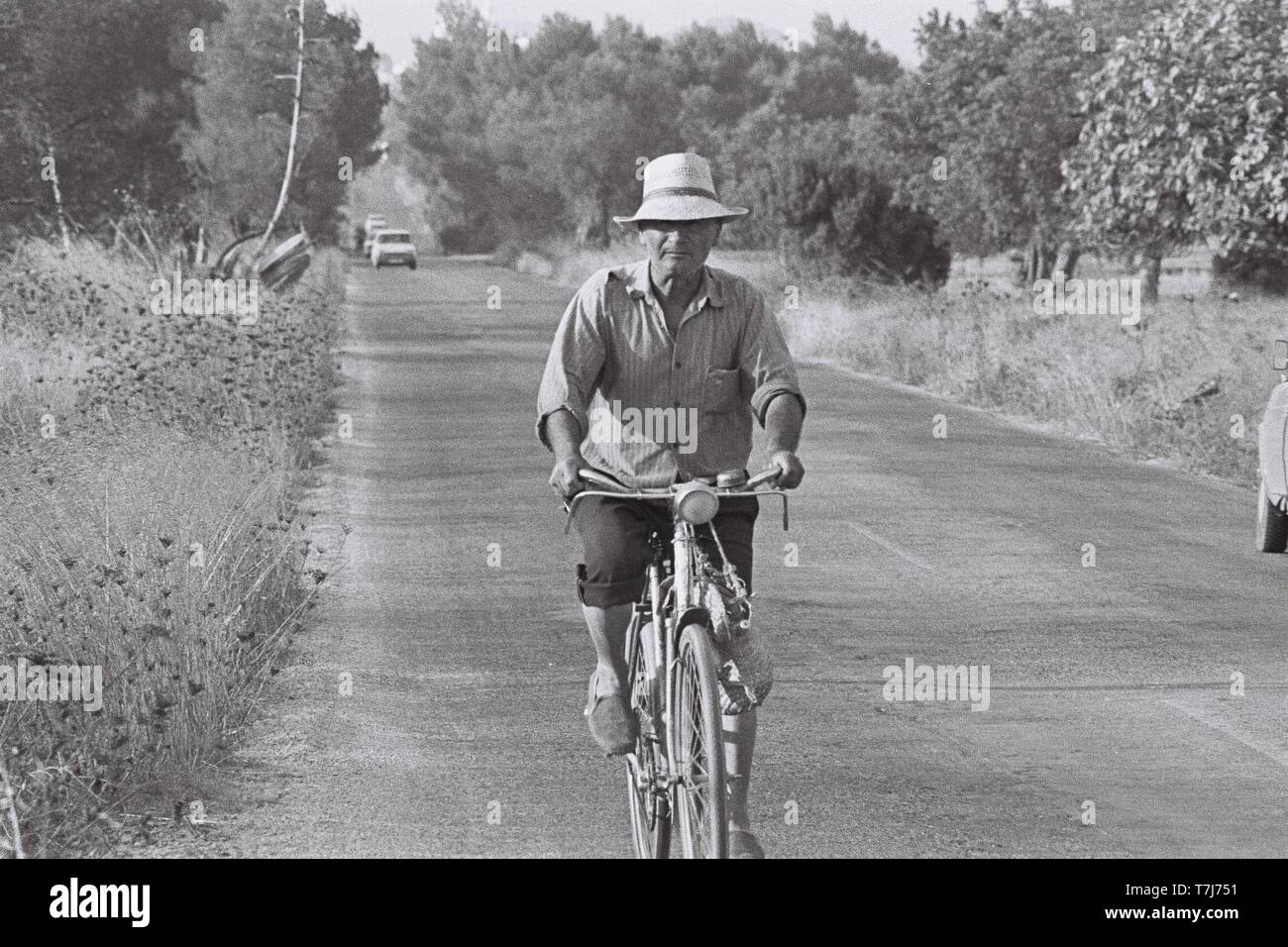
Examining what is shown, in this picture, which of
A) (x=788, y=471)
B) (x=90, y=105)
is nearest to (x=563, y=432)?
(x=788, y=471)

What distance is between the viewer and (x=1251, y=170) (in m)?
20.8

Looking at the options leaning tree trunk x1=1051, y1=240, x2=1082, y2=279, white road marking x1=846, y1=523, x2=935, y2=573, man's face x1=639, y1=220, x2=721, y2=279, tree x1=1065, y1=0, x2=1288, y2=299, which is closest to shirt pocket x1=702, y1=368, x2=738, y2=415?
man's face x1=639, y1=220, x2=721, y2=279

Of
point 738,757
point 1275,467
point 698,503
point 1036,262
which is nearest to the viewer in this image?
point 698,503

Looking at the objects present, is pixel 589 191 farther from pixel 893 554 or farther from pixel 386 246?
pixel 893 554

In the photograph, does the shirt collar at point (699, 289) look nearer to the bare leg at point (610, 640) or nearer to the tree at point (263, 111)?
the bare leg at point (610, 640)

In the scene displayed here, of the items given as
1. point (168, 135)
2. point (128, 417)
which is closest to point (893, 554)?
point (128, 417)

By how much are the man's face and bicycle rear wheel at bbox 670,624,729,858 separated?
1100mm

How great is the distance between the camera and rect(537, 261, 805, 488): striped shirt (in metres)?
5.82

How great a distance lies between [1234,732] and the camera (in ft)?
26.1

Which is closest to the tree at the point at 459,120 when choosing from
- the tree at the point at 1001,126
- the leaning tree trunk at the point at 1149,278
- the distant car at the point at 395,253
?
the distant car at the point at 395,253

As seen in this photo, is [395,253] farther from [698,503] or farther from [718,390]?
[698,503]

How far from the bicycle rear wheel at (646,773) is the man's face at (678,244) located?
1055 mm

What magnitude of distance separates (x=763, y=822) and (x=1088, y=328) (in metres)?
17.3

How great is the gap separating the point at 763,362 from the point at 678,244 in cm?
41
